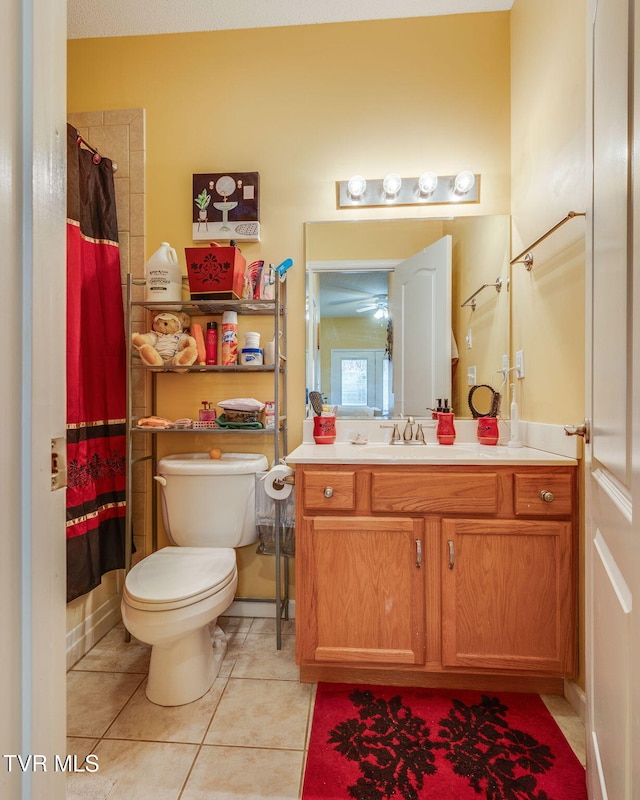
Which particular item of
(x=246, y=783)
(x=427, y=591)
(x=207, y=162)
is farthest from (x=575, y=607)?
(x=207, y=162)

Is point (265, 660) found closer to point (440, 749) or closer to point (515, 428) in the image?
point (440, 749)

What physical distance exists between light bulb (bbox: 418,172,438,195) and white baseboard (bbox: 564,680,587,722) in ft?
6.75

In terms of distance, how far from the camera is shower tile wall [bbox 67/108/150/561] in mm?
2014

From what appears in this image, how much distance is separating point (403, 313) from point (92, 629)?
1.98 m

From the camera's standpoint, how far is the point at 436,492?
143cm

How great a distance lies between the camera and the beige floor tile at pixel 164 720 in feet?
4.26

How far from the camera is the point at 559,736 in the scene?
4.24 feet

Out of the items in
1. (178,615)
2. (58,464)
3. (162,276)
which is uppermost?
(162,276)

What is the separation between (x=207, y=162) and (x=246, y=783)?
2.44 metres

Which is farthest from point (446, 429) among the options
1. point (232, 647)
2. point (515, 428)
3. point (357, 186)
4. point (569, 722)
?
point (232, 647)

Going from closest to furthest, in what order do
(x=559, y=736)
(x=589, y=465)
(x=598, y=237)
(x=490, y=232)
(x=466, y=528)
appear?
(x=598, y=237)
(x=589, y=465)
(x=559, y=736)
(x=466, y=528)
(x=490, y=232)

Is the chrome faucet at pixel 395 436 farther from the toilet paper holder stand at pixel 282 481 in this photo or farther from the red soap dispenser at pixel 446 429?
the toilet paper holder stand at pixel 282 481

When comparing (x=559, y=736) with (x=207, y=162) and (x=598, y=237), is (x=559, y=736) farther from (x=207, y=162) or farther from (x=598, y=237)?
(x=207, y=162)

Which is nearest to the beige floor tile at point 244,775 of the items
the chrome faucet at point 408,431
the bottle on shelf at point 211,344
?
the chrome faucet at point 408,431
